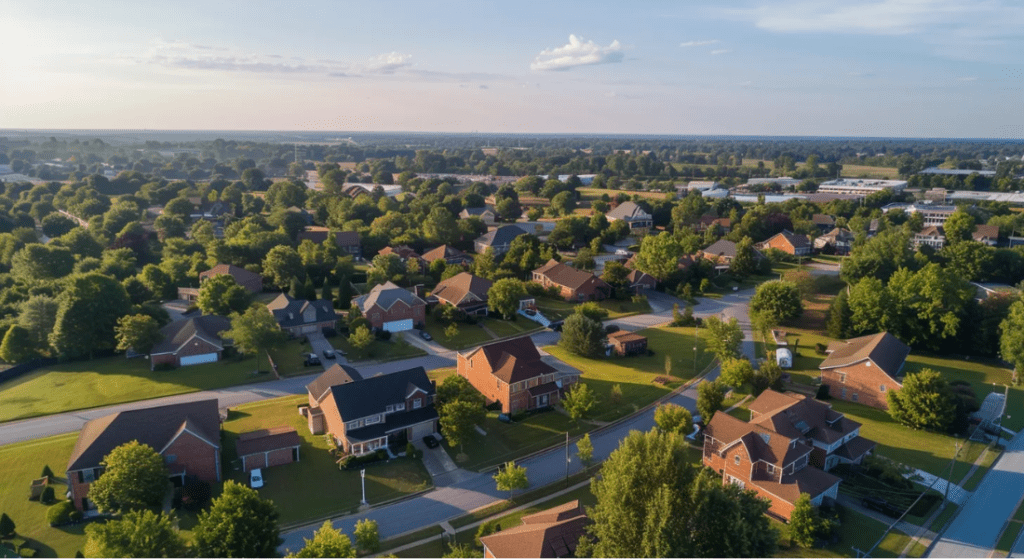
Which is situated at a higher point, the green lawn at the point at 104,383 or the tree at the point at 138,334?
the tree at the point at 138,334

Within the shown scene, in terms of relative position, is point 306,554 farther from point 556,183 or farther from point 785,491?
point 556,183

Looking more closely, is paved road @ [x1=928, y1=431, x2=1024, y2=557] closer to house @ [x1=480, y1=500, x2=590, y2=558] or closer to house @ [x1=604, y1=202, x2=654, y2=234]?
house @ [x1=480, y1=500, x2=590, y2=558]

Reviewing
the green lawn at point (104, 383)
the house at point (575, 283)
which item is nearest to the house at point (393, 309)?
the green lawn at point (104, 383)

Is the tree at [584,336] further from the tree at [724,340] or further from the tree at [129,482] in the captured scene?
the tree at [129,482]

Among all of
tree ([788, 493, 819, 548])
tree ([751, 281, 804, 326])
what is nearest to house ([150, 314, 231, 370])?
tree ([788, 493, 819, 548])

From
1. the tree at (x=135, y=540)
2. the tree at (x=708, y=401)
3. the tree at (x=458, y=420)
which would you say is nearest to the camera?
the tree at (x=135, y=540)

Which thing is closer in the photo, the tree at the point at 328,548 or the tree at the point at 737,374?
the tree at the point at 328,548

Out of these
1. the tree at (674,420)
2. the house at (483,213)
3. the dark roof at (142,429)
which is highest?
the house at (483,213)
